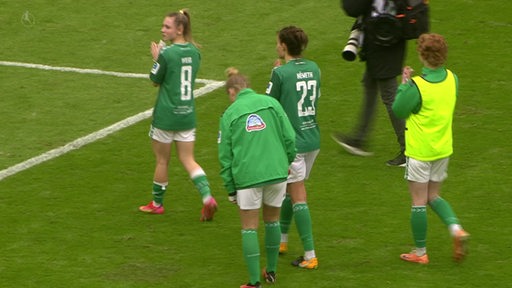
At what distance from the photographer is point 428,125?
1029 centimetres

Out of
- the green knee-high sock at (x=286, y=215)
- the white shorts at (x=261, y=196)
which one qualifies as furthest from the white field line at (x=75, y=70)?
the white shorts at (x=261, y=196)

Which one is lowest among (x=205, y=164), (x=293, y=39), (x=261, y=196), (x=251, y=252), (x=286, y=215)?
A: (x=251, y=252)

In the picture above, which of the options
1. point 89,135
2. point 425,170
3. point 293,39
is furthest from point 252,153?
point 89,135

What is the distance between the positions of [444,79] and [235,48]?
23.7 ft

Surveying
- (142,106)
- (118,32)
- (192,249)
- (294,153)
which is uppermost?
(118,32)

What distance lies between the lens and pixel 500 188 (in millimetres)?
12430

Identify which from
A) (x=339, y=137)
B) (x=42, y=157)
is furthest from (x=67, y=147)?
(x=339, y=137)

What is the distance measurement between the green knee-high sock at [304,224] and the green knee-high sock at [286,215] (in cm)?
28

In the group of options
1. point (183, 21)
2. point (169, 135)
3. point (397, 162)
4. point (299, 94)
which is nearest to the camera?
point (299, 94)

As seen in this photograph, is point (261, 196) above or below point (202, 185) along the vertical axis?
below

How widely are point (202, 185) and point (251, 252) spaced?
2.07 metres

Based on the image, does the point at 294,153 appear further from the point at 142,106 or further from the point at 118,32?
the point at 118,32

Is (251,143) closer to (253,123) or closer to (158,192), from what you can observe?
(253,123)

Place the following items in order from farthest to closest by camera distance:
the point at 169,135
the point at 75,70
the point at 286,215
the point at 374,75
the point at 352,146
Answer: the point at 75,70, the point at 352,146, the point at 374,75, the point at 169,135, the point at 286,215
